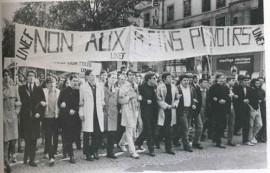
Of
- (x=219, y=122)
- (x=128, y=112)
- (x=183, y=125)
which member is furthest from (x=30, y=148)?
(x=219, y=122)

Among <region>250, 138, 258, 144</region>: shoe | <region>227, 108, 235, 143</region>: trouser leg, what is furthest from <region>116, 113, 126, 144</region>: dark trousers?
<region>250, 138, 258, 144</region>: shoe

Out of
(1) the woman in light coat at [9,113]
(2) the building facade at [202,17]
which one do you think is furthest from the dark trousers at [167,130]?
(1) the woman in light coat at [9,113]

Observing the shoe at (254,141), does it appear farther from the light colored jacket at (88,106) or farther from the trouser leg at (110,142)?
the light colored jacket at (88,106)

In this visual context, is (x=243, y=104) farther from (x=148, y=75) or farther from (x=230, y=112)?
(x=148, y=75)

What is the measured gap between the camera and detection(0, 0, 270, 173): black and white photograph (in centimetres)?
479

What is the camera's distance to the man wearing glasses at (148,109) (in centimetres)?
491

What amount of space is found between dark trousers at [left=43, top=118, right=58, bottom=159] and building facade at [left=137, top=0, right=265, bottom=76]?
4.65 ft

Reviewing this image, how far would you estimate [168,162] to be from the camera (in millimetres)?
4859

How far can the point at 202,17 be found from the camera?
505 cm

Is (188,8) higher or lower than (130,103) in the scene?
higher

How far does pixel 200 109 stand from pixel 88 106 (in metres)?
1.39

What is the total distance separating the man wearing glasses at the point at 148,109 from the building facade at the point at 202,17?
0.19 meters

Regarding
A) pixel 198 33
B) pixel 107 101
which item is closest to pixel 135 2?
pixel 198 33

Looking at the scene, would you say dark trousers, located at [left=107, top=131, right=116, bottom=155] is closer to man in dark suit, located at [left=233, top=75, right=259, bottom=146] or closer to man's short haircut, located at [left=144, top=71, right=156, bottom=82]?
man's short haircut, located at [left=144, top=71, right=156, bottom=82]
